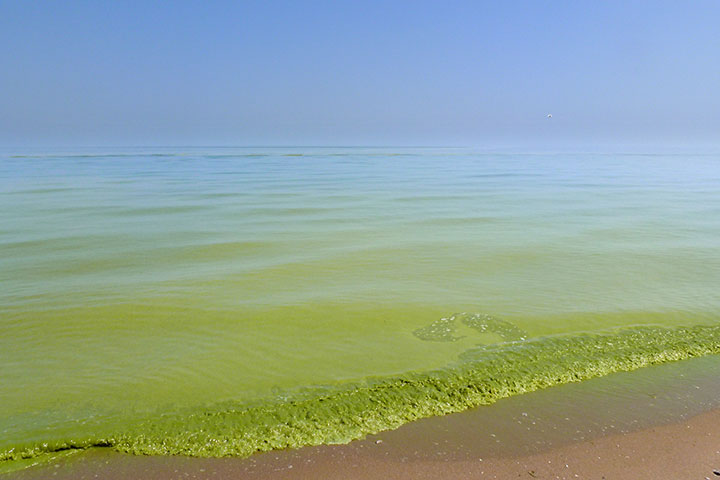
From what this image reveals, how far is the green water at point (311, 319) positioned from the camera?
340 cm

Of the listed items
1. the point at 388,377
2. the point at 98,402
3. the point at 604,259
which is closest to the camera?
the point at 98,402

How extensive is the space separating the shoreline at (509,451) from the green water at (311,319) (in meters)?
0.15

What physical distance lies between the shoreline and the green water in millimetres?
146

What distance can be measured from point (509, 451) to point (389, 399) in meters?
0.91

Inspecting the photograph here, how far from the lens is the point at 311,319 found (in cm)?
515

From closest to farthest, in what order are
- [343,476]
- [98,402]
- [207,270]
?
[343,476] < [98,402] < [207,270]

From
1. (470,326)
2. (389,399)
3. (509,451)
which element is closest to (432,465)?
(509,451)

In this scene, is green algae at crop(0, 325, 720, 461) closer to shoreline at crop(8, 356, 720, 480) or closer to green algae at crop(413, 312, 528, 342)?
shoreline at crop(8, 356, 720, 480)

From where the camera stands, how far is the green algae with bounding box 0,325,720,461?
3035 mm

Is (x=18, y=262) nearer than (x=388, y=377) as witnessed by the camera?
No

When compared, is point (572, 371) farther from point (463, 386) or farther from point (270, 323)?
point (270, 323)

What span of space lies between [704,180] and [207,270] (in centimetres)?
2313

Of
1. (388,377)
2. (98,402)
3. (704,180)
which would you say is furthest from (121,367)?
(704,180)

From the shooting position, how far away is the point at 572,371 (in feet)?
12.9
